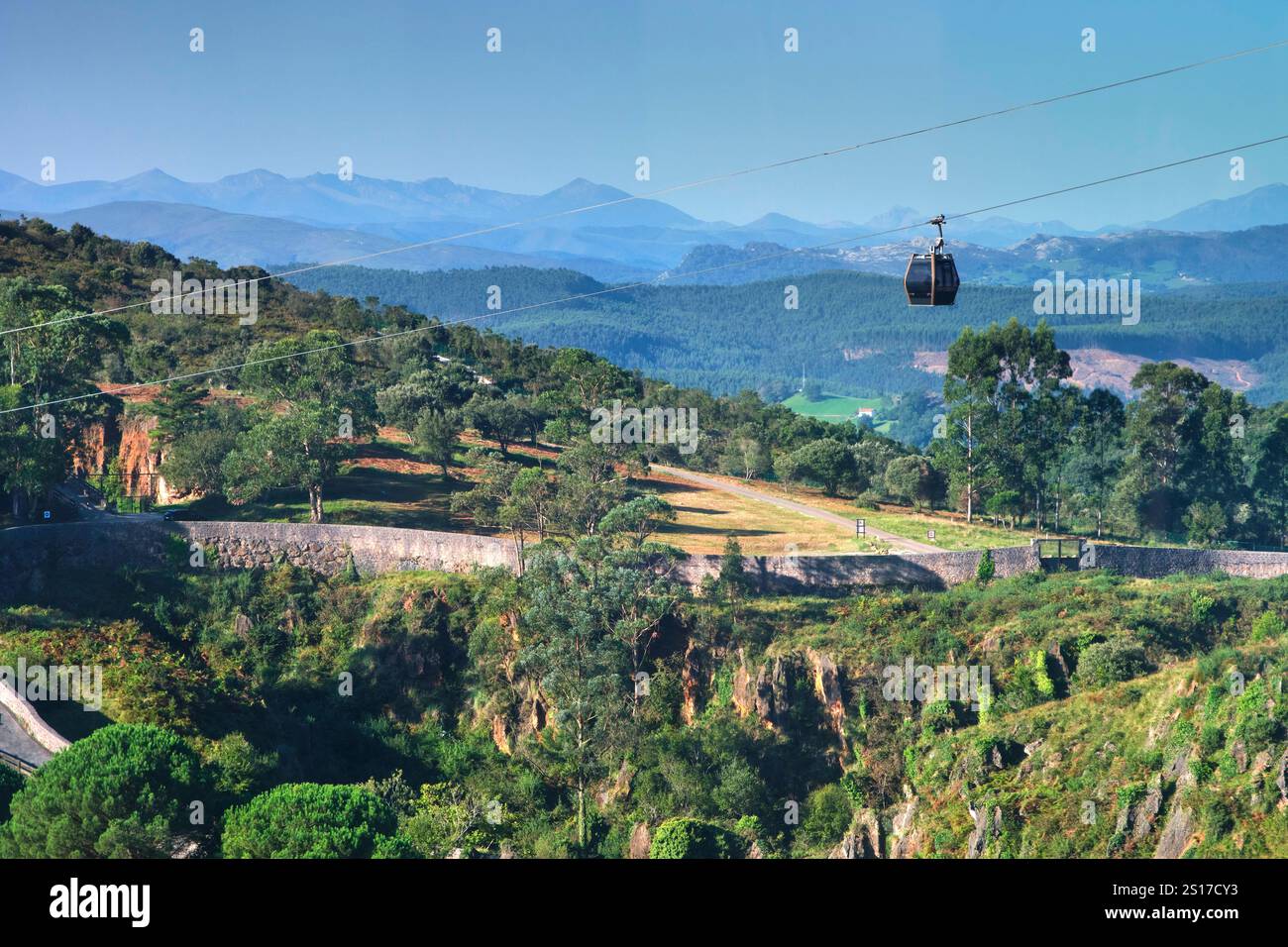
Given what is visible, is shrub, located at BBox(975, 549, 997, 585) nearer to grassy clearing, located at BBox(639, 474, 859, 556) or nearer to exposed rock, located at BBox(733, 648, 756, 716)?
grassy clearing, located at BBox(639, 474, 859, 556)

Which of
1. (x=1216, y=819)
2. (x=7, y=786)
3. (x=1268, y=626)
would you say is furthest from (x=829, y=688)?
(x=7, y=786)

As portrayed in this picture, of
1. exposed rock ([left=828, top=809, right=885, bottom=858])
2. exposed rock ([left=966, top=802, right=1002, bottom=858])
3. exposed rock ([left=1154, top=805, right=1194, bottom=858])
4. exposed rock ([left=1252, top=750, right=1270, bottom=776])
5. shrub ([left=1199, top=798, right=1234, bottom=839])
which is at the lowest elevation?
exposed rock ([left=828, top=809, right=885, bottom=858])

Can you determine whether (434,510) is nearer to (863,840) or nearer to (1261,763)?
(863,840)

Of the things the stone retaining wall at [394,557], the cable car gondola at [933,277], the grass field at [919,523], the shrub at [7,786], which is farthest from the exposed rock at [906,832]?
the shrub at [7,786]

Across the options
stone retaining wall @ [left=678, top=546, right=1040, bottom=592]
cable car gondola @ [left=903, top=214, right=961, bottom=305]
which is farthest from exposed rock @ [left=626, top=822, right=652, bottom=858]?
cable car gondola @ [left=903, top=214, right=961, bottom=305]

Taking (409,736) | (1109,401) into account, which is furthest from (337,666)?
(1109,401)

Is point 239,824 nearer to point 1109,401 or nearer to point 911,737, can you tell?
point 911,737
